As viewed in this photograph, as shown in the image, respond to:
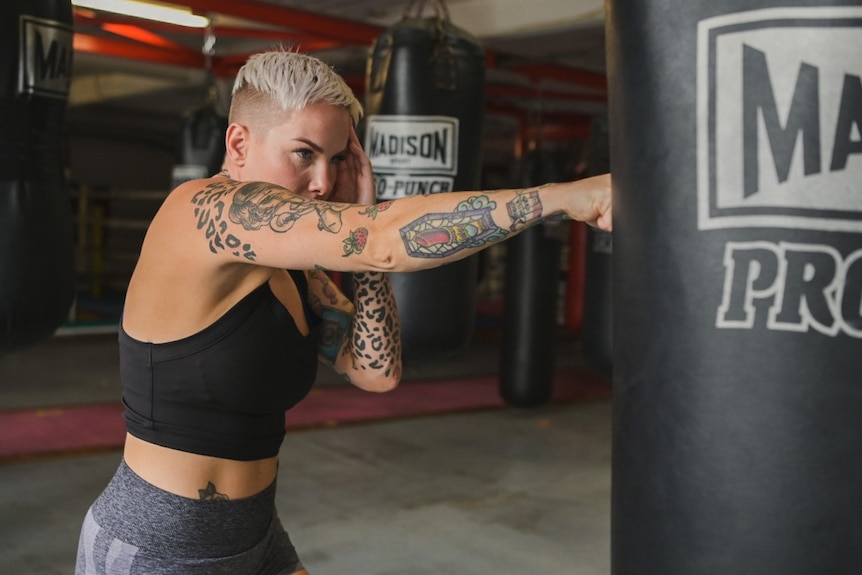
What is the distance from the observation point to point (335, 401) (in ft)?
20.8

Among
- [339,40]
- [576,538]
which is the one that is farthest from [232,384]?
[339,40]

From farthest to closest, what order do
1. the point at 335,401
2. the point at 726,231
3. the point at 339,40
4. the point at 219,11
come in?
the point at 335,401
the point at 339,40
the point at 219,11
the point at 726,231

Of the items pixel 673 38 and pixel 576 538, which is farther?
pixel 576 538

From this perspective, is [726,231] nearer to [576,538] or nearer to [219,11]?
[576,538]

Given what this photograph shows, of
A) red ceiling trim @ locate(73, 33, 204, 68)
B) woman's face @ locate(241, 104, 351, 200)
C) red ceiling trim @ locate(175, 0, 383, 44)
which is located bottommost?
woman's face @ locate(241, 104, 351, 200)

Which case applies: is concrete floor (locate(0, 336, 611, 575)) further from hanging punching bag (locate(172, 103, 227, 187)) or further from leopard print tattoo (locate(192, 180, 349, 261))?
leopard print tattoo (locate(192, 180, 349, 261))

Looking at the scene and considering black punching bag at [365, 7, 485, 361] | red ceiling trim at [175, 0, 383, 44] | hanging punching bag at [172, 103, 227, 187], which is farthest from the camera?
hanging punching bag at [172, 103, 227, 187]

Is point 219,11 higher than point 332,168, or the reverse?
point 219,11

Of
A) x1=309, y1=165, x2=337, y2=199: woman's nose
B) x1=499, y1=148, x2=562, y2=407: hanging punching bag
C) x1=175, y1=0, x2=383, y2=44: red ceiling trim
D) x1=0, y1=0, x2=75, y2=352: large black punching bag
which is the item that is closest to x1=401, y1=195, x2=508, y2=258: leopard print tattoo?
x1=309, y1=165, x2=337, y2=199: woman's nose

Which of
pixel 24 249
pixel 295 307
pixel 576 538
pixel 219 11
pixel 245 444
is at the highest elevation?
pixel 219 11

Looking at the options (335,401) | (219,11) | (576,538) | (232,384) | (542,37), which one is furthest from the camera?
(335,401)

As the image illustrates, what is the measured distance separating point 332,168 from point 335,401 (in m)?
5.11

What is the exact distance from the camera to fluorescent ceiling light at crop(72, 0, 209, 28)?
4.97m

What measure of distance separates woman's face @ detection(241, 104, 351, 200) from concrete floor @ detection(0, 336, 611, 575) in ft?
7.18
